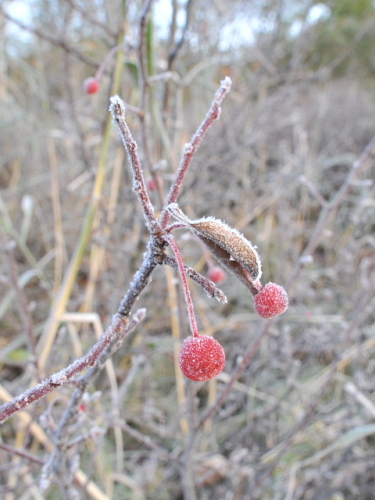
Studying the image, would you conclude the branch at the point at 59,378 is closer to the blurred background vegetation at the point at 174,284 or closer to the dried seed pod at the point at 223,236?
the dried seed pod at the point at 223,236

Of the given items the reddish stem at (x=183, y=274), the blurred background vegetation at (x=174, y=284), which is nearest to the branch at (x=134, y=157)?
the reddish stem at (x=183, y=274)

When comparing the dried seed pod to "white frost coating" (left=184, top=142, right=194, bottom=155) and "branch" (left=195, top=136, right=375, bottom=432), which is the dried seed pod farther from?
"branch" (left=195, top=136, right=375, bottom=432)

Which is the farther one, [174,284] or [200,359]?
[174,284]

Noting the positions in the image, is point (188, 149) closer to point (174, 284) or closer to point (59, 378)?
point (59, 378)

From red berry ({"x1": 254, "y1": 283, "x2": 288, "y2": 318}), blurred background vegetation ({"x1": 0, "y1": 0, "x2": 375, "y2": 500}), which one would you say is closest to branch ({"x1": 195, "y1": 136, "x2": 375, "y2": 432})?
blurred background vegetation ({"x1": 0, "y1": 0, "x2": 375, "y2": 500})

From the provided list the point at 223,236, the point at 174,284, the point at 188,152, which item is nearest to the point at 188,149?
the point at 188,152

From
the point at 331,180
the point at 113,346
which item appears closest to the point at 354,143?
the point at 331,180

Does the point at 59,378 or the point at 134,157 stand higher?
the point at 134,157
